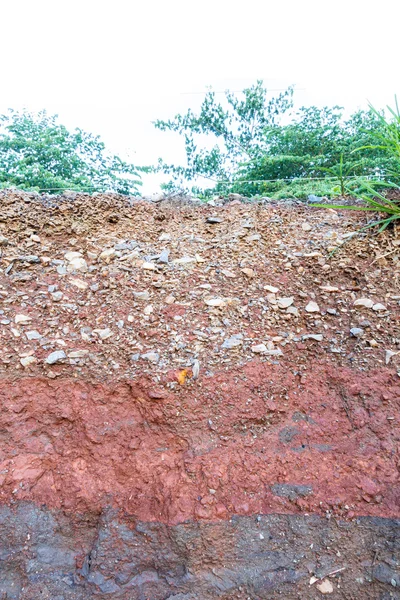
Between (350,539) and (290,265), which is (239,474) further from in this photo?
(290,265)

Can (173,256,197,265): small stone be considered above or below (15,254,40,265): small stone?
above

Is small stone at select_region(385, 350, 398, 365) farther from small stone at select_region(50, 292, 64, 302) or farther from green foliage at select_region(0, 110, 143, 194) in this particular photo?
green foliage at select_region(0, 110, 143, 194)

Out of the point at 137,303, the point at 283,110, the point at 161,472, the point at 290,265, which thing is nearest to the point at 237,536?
the point at 161,472

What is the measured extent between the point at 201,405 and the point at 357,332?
2.66ft

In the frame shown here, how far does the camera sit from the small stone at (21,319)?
1.95 metres

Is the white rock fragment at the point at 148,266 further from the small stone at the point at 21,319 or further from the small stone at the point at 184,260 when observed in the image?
the small stone at the point at 21,319

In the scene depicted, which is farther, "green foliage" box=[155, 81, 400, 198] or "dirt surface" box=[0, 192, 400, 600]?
"green foliage" box=[155, 81, 400, 198]

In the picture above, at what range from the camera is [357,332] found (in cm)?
188

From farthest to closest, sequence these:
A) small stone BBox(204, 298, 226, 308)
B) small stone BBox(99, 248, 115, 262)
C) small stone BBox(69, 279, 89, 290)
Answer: small stone BBox(99, 248, 115, 262) < small stone BBox(69, 279, 89, 290) < small stone BBox(204, 298, 226, 308)

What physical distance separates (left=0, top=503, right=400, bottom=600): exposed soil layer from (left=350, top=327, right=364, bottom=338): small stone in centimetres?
76

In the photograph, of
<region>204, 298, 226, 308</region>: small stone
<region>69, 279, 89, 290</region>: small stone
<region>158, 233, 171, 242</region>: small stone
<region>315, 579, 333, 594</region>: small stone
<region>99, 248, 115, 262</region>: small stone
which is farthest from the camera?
<region>158, 233, 171, 242</region>: small stone

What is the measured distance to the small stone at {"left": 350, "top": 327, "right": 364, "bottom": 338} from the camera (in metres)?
1.88

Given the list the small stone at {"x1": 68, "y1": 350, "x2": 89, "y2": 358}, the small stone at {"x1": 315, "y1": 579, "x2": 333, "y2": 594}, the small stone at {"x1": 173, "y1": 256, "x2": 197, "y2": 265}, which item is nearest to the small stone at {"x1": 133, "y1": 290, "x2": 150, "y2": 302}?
the small stone at {"x1": 173, "y1": 256, "x2": 197, "y2": 265}

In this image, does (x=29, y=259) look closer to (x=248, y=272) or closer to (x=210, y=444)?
(x=248, y=272)
